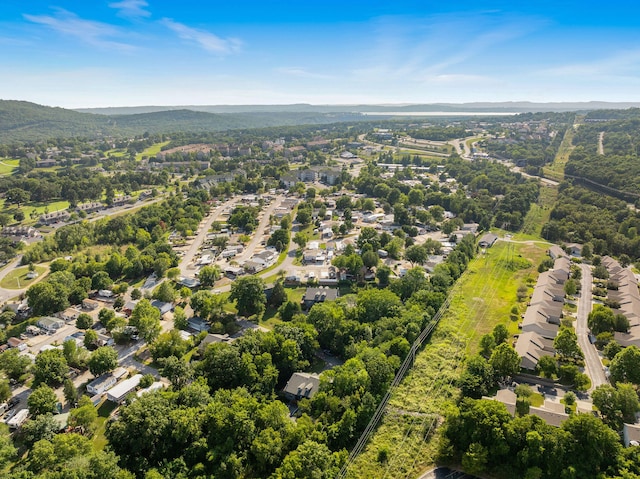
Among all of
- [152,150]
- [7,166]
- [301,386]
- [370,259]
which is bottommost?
[301,386]

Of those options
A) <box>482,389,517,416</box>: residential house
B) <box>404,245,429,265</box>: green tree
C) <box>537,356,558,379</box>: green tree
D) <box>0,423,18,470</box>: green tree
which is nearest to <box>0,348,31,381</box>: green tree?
<box>0,423,18,470</box>: green tree

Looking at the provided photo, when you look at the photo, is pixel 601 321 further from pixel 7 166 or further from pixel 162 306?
pixel 7 166

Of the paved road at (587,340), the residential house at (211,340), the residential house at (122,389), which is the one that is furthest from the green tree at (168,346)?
the paved road at (587,340)

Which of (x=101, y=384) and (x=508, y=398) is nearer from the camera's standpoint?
(x=508, y=398)

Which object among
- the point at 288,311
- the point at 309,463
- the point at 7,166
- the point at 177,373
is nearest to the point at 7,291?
the point at 177,373

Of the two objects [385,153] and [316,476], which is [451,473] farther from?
[385,153]

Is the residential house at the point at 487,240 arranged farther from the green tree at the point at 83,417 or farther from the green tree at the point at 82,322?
the green tree at the point at 82,322

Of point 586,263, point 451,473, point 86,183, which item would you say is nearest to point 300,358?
point 451,473
